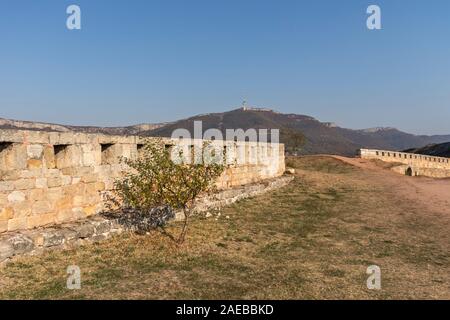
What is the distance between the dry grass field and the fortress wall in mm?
1025

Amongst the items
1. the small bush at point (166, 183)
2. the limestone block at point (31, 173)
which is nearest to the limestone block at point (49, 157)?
the limestone block at point (31, 173)

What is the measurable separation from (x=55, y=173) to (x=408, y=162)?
129 feet

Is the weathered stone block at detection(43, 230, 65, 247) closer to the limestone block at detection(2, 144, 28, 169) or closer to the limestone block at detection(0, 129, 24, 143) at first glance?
the limestone block at detection(2, 144, 28, 169)

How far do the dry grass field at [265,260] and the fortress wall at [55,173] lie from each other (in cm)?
103

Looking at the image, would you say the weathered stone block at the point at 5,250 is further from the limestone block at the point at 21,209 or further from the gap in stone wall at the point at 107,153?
the gap in stone wall at the point at 107,153

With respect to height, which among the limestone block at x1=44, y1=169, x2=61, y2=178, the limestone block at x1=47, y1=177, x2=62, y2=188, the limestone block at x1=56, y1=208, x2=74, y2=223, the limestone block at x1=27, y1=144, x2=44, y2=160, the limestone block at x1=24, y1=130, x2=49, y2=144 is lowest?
the limestone block at x1=56, y1=208, x2=74, y2=223

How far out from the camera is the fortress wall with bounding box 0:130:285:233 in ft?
26.1

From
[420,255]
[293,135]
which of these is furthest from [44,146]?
[293,135]

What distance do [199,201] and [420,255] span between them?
6744 mm

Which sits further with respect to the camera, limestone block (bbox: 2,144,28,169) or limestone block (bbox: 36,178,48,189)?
limestone block (bbox: 36,178,48,189)

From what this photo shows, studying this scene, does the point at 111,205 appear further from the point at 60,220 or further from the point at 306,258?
the point at 306,258

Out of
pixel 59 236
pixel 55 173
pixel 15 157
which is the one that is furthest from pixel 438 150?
pixel 15 157

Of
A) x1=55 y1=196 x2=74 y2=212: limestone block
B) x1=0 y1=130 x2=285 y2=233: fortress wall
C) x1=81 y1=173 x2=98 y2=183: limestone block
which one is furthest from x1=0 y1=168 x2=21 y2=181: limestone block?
x1=81 y1=173 x2=98 y2=183: limestone block

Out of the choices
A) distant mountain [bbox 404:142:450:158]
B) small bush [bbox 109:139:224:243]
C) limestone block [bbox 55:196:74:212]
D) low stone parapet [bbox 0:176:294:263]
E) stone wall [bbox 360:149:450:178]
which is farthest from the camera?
distant mountain [bbox 404:142:450:158]
